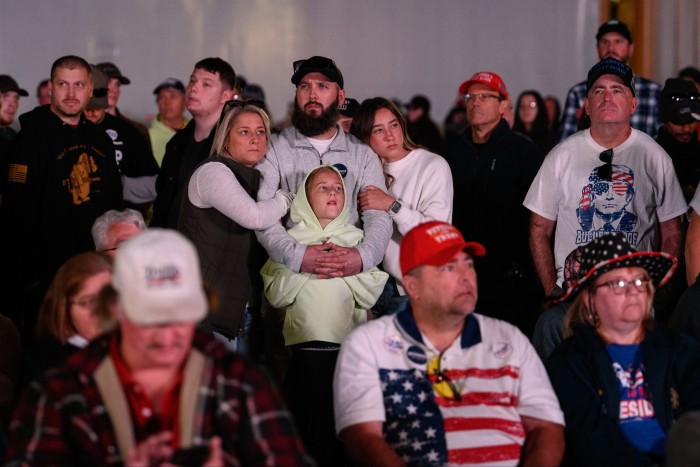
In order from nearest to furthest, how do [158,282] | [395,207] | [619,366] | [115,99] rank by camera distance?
1. [158,282]
2. [619,366]
3. [395,207]
4. [115,99]

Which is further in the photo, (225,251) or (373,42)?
(373,42)

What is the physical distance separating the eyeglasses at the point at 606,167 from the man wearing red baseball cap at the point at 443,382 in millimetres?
1339

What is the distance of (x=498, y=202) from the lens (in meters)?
5.33

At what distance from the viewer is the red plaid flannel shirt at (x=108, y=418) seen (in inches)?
102

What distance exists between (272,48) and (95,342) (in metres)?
6.71

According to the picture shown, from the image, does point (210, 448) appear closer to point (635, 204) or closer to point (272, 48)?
point (635, 204)

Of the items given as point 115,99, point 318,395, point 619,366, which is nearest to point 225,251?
point 318,395

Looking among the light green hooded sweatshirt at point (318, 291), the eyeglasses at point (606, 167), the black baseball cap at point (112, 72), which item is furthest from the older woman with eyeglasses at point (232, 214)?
the black baseball cap at point (112, 72)

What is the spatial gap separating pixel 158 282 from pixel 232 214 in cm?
174

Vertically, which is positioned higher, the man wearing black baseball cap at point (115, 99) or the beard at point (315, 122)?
the man wearing black baseball cap at point (115, 99)

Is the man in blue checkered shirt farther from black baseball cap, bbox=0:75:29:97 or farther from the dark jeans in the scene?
black baseball cap, bbox=0:75:29:97

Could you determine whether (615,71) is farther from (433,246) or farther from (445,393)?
(445,393)

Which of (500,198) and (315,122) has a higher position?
(315,122)

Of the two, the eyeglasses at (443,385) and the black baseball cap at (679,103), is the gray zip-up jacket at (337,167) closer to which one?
the eyeglasses at (443,385)
